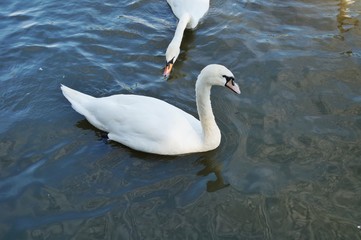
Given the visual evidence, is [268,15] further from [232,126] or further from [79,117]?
[79,117]

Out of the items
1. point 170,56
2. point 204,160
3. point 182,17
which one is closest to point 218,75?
point 204,160

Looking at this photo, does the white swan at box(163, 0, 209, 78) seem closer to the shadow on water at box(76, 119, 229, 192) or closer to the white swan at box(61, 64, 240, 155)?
the white swan at box(61, 64, 240, 155)

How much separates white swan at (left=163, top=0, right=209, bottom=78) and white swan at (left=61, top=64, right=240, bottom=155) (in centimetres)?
180

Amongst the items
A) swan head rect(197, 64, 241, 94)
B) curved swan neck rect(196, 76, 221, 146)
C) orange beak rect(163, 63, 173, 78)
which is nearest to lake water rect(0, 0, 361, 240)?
Answer: orange beak rect(163, 63, 173, 78)

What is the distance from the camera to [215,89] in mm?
7922

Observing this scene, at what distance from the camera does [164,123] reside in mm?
6430

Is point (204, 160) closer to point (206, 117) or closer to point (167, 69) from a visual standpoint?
point (206, 117)

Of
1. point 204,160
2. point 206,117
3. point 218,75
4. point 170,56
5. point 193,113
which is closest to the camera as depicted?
point 218,75

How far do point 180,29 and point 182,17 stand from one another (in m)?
0.55

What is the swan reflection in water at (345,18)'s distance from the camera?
9508mm

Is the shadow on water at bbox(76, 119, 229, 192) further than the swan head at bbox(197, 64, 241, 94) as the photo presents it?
Yes

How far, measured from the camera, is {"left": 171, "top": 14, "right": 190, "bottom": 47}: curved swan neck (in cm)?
902

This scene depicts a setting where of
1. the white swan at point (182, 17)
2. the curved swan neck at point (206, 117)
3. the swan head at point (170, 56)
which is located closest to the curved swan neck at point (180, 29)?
the white swan at point (182, 17)

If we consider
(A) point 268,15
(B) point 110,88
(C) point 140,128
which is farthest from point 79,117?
(A) point 268,15
